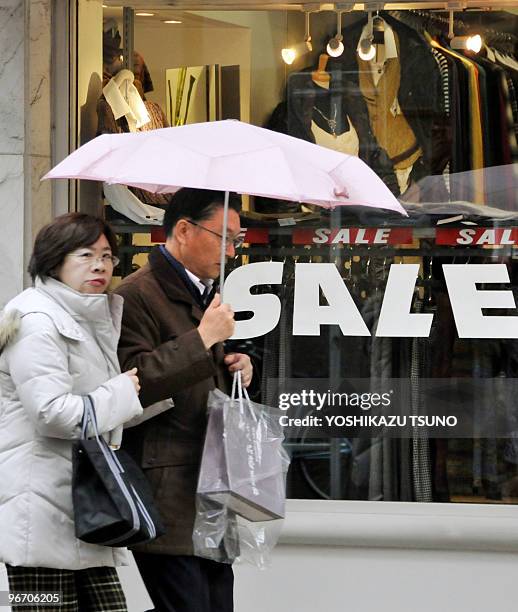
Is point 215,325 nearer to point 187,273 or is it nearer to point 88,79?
point 187,273

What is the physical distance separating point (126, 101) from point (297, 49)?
32.0 inches

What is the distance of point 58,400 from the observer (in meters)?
3.41

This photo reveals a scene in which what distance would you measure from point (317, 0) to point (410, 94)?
0.59 metres

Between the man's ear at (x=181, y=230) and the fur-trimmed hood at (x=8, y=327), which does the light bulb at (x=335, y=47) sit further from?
the fur-trimmed hood at (x=8, y=327)

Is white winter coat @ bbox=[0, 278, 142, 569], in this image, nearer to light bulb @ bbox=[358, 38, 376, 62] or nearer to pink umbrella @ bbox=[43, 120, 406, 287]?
pink umbrella @ bbox=[43, 120, 406, 287]

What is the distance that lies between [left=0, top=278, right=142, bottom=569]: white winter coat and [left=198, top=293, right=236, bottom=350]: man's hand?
0.28m

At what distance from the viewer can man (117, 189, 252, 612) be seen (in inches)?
144

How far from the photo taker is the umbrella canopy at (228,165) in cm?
352

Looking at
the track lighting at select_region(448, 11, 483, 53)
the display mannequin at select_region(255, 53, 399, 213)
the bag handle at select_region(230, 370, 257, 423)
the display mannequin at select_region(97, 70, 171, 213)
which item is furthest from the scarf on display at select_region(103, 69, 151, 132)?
the bag handle at select_region(230, 370, 257, 423)

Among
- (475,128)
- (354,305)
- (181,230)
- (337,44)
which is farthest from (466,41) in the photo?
(181,230)

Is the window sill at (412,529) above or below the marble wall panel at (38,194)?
below

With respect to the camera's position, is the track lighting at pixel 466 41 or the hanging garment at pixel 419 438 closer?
the hanging garment at pixel 419 438

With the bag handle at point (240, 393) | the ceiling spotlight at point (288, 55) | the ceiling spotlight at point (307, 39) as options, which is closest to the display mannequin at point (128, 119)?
the ceiling spotlight at point (288, 55)

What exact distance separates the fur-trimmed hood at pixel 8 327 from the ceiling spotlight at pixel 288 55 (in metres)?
2.59
